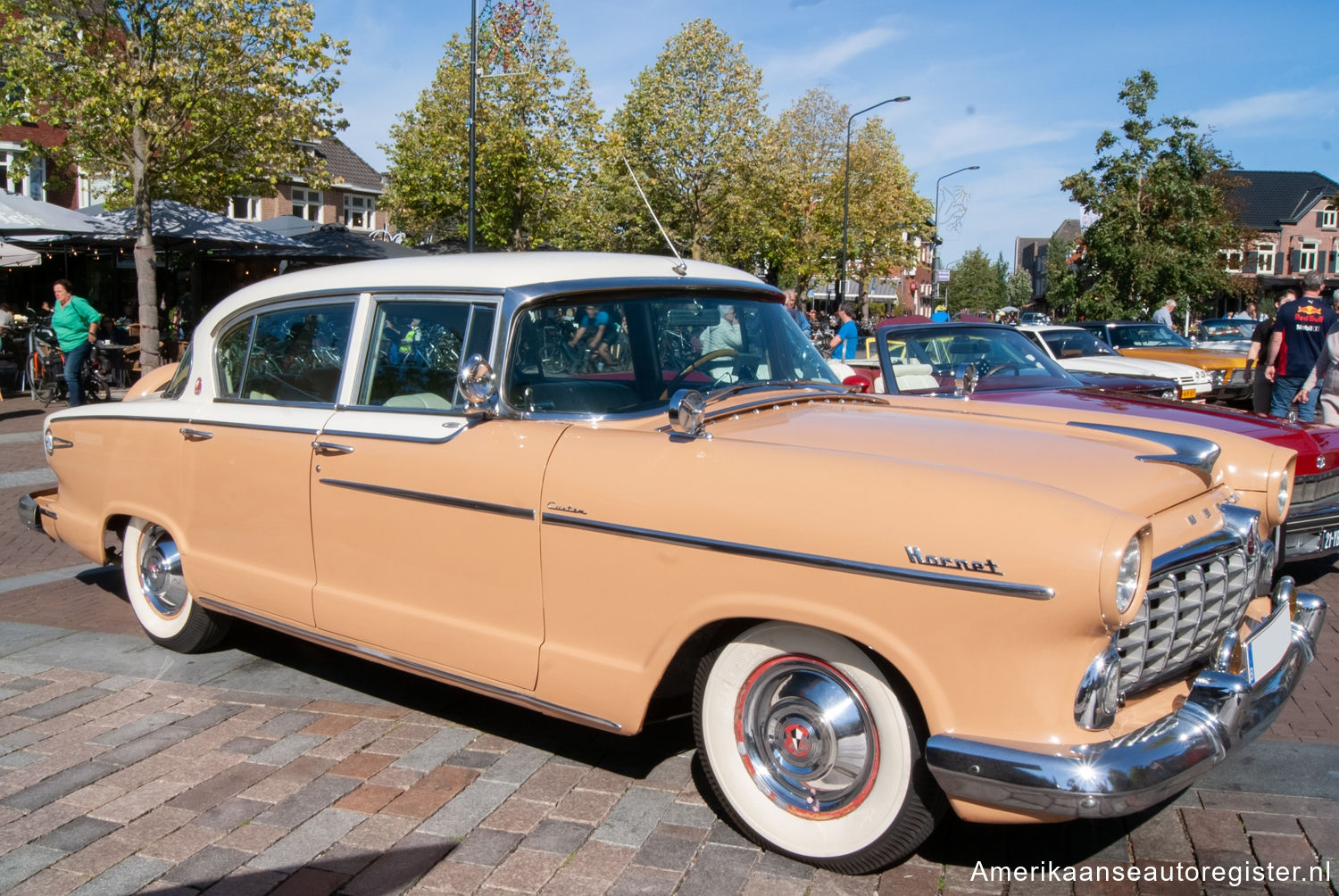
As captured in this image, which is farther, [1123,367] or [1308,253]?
[1308,253]

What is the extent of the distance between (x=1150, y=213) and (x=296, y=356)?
26912mm

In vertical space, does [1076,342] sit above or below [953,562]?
above

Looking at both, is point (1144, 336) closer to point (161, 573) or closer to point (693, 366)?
point (693, 366)

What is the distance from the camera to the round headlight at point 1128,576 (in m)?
2.44

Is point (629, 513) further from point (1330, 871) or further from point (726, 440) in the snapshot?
point (1330, 871)

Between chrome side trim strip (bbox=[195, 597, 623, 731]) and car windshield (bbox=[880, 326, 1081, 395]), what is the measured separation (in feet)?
14.8

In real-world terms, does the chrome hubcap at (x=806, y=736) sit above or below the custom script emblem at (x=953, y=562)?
below

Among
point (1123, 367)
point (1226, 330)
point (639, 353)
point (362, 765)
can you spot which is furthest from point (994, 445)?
point (1226, 330)

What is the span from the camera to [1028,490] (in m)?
2.58

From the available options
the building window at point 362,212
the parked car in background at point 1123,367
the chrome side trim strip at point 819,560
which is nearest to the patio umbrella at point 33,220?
the parked car in background at point 1123,367

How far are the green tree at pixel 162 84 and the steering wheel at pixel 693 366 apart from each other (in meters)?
15.0

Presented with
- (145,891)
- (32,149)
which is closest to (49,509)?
(145,891)

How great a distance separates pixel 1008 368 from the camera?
7.62m

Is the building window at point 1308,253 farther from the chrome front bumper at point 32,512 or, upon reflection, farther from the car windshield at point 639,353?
the chrome front bumper at point 32,512
